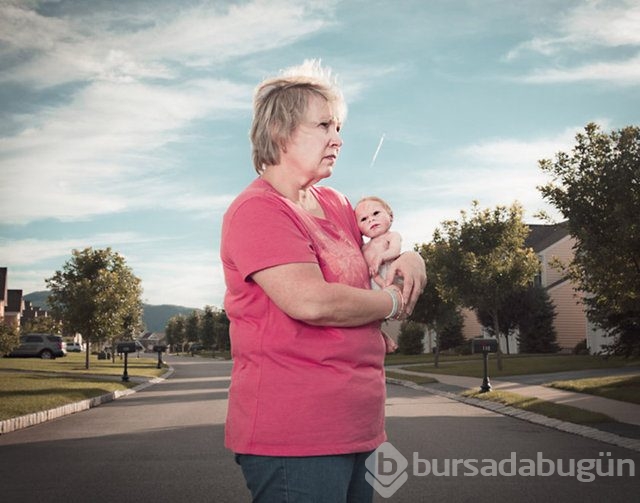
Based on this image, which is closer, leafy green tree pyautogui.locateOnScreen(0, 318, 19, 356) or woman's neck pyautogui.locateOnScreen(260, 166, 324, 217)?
woman's neck pyautogui.locateOnScreen(260, 166, 324, 217)

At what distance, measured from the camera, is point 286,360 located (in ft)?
7.12

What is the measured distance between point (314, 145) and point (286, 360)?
0.69 metres

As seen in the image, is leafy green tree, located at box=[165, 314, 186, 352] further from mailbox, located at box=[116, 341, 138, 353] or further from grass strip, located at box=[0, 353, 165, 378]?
mailbox, located at box=[116, 341, 138, 353]

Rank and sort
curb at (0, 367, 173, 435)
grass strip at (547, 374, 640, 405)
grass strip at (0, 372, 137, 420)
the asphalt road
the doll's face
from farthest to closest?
grass strip at (547, 374, 640, 405)
grass strip at (0, 372, 137, 420)
curb at (0, 367, 173, 435)
the asphalt road
the doll's face

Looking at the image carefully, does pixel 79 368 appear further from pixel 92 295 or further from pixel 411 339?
pixel 411 339

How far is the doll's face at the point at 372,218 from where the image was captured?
Answer: 9.21 ft

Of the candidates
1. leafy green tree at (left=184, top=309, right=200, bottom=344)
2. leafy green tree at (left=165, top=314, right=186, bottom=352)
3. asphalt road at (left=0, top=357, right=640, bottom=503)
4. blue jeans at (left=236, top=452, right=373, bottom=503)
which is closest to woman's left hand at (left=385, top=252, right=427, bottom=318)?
blue jeans at (left=236, top=452, right=373, bottom=503)

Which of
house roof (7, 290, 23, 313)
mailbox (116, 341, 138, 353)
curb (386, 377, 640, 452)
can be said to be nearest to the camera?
→ curb (386, 377, 640, 452)

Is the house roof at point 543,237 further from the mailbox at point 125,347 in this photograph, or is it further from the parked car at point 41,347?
the parked car at point 41,347

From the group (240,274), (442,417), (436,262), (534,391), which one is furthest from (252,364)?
(436,262)

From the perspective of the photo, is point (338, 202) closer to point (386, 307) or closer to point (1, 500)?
point (386, 307)

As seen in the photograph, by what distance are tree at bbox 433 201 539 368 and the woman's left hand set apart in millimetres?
27396

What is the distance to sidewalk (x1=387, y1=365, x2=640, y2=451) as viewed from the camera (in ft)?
36.8

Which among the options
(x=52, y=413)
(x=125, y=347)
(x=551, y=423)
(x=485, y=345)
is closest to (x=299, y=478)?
(x=551, y=423)
